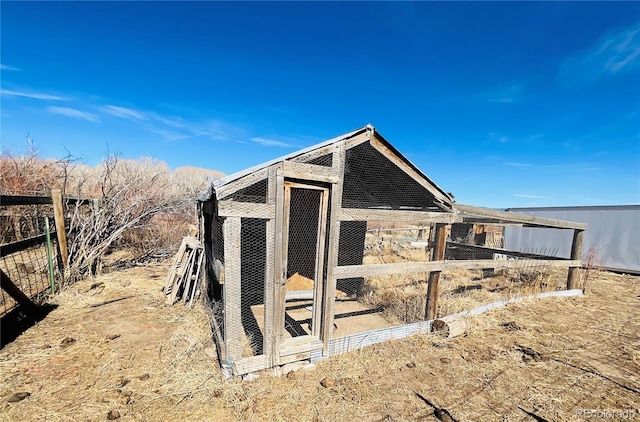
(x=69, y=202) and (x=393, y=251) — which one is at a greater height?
(x=69, y=202)

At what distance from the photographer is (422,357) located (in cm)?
366

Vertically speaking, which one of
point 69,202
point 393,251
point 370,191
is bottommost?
point 393,251

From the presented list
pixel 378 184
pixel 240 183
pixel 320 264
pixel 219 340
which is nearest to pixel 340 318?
pixel 320 264

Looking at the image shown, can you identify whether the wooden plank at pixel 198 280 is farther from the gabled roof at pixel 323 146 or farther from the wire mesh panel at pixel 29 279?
the wire mesh panel at pixel 29 279

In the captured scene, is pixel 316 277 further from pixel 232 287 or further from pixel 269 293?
pixel 232 287

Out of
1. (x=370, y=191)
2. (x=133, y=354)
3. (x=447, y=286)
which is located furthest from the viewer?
(x=447, y=286)

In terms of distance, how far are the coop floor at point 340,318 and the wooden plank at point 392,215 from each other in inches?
74.2

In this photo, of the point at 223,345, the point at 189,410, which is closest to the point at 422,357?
the point at 223,345

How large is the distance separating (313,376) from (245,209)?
2138 mm

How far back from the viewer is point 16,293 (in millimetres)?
3699

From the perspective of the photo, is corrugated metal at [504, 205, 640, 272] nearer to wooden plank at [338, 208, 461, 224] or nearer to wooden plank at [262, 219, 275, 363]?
wooden plank at [338, 208, 461, 224]

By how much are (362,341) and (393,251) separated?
27.2 ft

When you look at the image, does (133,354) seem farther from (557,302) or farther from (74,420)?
(557,302)

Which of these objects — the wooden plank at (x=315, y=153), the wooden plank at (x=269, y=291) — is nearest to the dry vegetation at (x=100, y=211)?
the wooden plank at (x=269, y=291)
